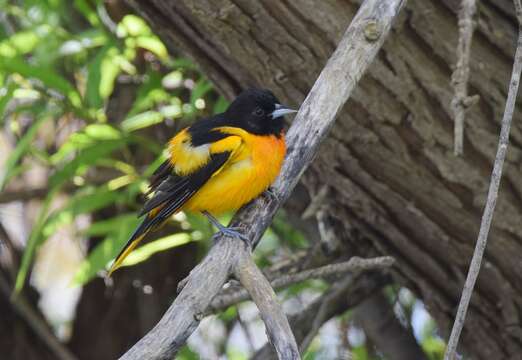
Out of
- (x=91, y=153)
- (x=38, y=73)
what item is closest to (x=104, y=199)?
(x=91, y=153)

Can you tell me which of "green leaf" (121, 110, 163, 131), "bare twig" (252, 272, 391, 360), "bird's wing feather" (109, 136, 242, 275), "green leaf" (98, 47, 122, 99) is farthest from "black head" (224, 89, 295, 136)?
"bare twig" (252, 272, 391, 360)

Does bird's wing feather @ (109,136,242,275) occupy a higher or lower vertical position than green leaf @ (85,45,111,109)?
higher

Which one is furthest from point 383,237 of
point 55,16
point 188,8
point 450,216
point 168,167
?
point 55,16

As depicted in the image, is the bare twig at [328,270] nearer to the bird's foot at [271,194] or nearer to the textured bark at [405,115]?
the bird's foot at [271,194]

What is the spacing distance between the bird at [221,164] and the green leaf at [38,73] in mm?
652

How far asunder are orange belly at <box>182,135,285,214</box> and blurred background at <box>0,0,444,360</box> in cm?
44

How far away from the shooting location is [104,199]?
457 centimetres

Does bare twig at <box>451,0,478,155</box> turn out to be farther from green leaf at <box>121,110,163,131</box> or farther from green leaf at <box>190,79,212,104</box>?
green leaf at <box>121,110,163,131</box>

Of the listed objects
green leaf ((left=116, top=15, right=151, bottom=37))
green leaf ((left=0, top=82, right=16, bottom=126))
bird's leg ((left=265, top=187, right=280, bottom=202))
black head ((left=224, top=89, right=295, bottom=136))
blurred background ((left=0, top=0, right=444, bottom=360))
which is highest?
bird's leg ((left=265, top=187, right=280, bottom=202))

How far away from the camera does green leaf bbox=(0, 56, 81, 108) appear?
4207mm

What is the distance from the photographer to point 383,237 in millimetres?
4133

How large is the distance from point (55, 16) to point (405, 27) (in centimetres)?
209

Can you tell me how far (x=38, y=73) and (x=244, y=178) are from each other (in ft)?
3.89

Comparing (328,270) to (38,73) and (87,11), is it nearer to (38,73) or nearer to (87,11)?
(38,73)
